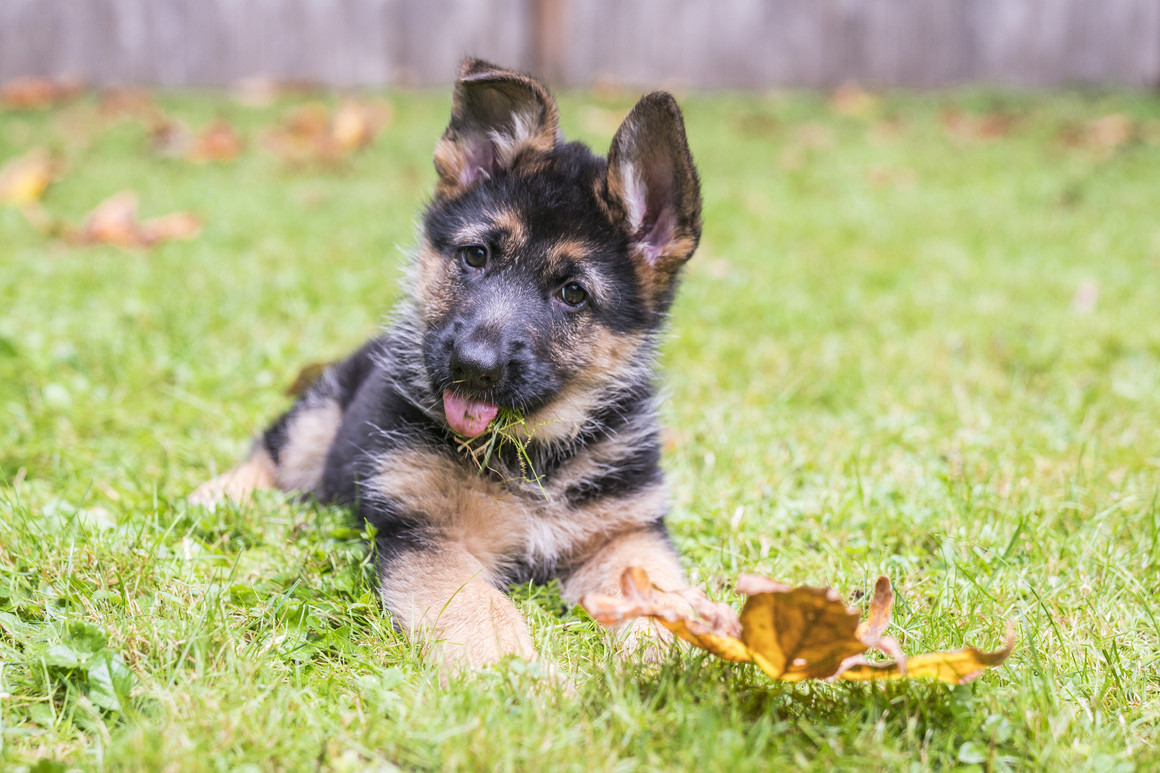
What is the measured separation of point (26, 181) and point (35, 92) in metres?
4.44

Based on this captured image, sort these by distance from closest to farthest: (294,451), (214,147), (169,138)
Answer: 1. (294,451)
2. (214,147)
3. (169,138)

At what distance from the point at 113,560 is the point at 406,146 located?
8246 mm

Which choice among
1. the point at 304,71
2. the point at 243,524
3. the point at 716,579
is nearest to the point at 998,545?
the point at 716,579

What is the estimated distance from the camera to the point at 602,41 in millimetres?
12812

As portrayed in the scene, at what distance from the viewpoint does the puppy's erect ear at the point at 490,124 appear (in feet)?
Result: 9.95

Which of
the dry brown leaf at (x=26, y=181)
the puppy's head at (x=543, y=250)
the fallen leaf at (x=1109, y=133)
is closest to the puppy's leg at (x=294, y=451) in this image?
the puppy's head at (x=543, y=250)

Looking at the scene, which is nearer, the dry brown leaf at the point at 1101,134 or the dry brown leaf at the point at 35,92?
the dry brown leaf at the point at 1101,134

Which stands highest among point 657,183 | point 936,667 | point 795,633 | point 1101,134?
point 657,183

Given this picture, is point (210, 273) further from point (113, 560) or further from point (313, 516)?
point (113, 560)

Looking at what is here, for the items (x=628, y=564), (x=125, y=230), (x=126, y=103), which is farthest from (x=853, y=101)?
(x=628, y=564)

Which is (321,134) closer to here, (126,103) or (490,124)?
(126,103)

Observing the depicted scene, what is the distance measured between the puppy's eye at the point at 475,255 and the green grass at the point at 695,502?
0.94 m

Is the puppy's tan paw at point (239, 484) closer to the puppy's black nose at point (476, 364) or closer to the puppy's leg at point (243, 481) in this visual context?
the puppy's leg at point (243, 481)

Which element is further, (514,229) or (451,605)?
(514,229)
